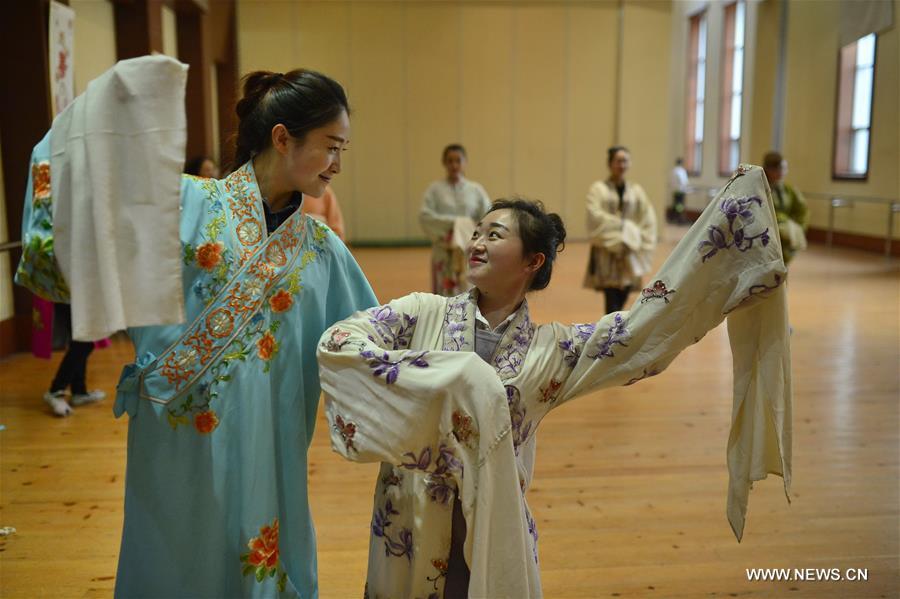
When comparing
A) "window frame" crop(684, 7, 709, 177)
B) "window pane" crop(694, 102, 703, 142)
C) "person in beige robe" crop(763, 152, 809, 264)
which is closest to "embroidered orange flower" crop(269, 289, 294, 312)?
"person in beige robe" crop(763, 152, 809, 264)

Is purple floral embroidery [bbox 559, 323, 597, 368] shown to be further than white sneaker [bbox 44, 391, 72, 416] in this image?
No

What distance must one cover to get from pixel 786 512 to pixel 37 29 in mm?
4704

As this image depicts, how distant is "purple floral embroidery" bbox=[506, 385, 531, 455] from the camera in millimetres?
1605

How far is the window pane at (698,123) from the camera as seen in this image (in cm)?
1717

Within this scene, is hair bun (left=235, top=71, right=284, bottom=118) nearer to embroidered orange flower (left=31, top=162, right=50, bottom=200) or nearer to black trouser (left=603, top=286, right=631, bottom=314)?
embroidered orange flower (left=31, top=162, right=50, bottom=200)

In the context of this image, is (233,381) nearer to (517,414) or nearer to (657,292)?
(517,414)

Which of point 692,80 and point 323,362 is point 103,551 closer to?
point 323,362

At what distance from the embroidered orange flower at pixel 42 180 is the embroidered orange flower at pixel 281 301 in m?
0.44

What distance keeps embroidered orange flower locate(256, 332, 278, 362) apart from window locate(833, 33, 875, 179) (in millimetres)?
10445

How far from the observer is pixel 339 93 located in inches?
64.7

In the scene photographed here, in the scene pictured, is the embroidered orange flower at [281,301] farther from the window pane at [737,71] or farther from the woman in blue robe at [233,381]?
the window pane at [737,71]

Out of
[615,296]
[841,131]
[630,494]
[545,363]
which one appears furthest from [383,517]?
[841,131]

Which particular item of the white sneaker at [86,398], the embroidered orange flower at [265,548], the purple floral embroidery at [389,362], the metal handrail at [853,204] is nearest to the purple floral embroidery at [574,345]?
the purple floral embroidery at [389,362]

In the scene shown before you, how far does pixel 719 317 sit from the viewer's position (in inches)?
65.3
